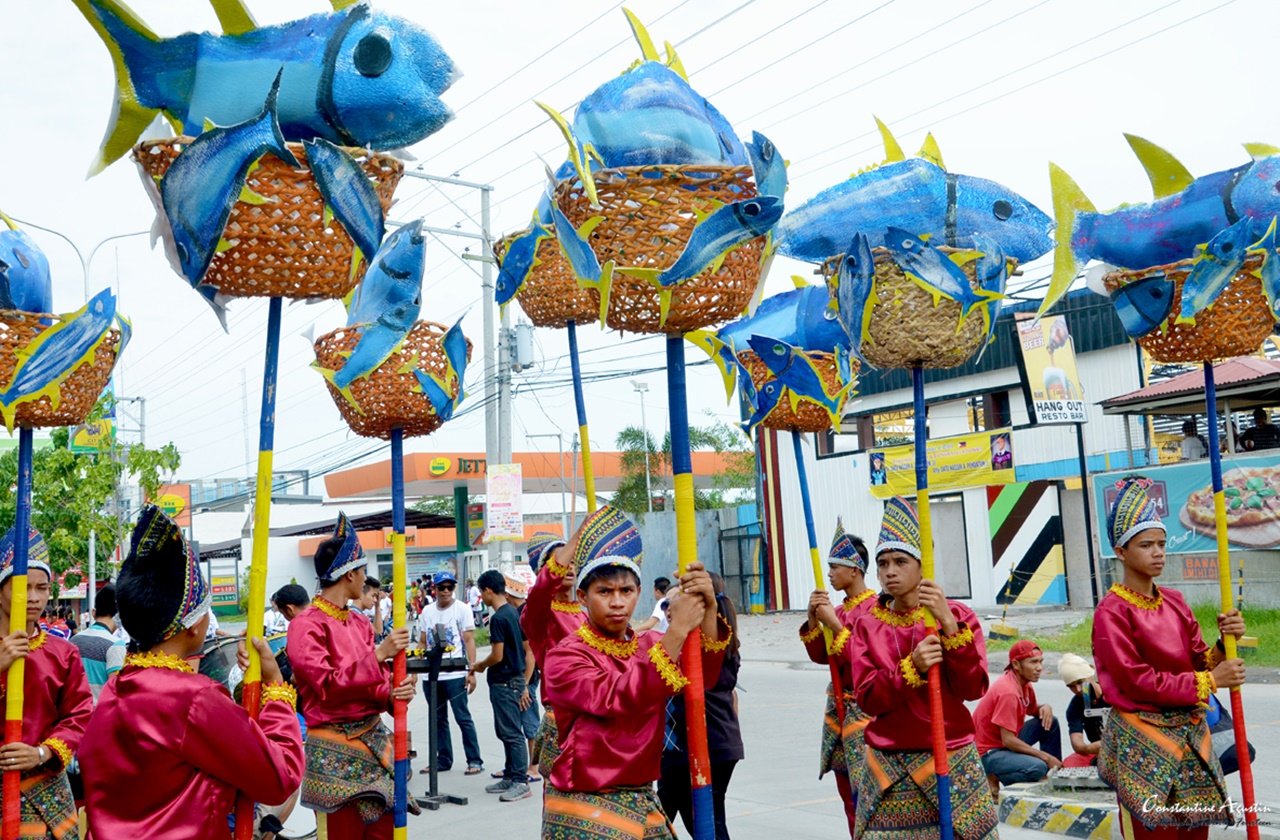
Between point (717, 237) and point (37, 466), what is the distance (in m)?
24.6

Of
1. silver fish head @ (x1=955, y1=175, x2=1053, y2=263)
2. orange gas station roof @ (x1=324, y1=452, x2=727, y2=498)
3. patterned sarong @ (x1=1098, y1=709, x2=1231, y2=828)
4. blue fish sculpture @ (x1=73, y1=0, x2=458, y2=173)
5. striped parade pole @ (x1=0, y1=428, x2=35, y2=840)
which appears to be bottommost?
patterned sarong @ (x1=1098, y1=709, x2=1231, y2=828)

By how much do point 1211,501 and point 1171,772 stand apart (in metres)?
14.9

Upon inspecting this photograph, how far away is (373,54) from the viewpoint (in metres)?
4.00

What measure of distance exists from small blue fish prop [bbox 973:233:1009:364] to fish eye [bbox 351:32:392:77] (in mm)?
2521

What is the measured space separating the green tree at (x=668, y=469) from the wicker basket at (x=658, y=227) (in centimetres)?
3656

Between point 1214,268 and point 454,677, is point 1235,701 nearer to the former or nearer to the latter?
point 1214,268

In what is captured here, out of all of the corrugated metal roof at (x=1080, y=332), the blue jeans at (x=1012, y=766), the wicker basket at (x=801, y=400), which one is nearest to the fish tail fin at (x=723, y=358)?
the wicker basket at (x=801, y=400)

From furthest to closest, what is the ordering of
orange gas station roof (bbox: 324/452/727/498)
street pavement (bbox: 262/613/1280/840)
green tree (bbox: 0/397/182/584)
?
orange gas station roof (bbox: 324/452/727/498) < green tree (bbox: 0/397/182/584) < street pavement (bbox: 262/613/1280/840)

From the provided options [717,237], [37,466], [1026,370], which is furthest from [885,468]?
[717,237]

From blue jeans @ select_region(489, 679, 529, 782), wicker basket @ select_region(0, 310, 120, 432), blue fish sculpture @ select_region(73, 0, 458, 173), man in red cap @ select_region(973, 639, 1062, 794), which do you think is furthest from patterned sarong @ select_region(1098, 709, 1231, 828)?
blue jeans @ select_region(489, 679, 529, 782)

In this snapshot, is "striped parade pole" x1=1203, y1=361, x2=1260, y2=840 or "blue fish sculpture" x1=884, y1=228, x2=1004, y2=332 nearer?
"blue fish sculpture" x1=884, y1=228, x2=1004, y2=332

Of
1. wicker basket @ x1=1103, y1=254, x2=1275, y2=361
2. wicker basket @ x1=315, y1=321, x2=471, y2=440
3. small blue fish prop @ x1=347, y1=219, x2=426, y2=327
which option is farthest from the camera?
small blue fish prop @ x1=347, y1=219, x2=426, y2=327

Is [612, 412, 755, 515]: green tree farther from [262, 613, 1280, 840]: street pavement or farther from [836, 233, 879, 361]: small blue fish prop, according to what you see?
[836, 233, 879, 361]: small blue fish prop

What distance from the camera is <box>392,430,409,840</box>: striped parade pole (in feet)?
19.5
